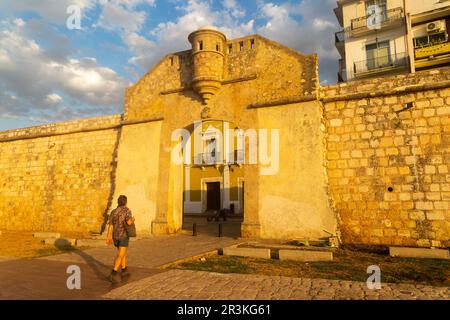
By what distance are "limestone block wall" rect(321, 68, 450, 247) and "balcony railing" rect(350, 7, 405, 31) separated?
51.2 ft

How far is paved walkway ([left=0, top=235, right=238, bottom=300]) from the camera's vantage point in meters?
4.20

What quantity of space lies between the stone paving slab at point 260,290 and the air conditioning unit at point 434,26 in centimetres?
2150

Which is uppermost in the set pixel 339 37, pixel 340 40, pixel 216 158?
pixel 339 37

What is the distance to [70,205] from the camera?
12.8m

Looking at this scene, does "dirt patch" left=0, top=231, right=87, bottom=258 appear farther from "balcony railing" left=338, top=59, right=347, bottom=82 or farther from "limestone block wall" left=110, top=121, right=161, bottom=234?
"balcony railing" left=338, top=59, right=347, bottom=82

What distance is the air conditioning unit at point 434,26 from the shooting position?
1989cm

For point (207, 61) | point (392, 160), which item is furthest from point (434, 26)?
point (207, 61)

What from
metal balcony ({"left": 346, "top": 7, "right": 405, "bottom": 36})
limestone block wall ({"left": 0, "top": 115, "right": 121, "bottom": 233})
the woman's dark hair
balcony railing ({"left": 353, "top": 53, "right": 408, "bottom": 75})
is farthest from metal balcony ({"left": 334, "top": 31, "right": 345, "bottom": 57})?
the woman's dark hair

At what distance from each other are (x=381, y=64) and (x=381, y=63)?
0.28 feet

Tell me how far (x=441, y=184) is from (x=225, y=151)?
16.4 metres

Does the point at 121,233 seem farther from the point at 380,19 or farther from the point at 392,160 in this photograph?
the point at 380,19

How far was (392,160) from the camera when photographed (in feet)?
27.1

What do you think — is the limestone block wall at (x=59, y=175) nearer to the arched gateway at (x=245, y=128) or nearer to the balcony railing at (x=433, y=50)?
the arched gateway at (x=245, y=128)
